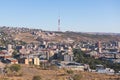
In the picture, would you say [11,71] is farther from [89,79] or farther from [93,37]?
[93,37]

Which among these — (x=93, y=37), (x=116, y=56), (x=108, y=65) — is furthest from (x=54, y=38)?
(x=108, y=65)

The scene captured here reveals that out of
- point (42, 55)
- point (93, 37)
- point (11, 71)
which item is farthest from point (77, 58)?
point (93, 37)

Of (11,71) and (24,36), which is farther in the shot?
(24,36)

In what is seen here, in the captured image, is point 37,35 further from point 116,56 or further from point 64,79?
point 64,79

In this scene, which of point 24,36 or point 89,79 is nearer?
point 89,79

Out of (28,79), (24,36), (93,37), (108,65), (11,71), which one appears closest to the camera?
(28,79)

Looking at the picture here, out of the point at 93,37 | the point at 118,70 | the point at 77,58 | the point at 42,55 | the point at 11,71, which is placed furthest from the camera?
the point at 93,37

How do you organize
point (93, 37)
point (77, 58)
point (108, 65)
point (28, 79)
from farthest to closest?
1. point (93, 37)
2. point (77, 58)
3. point (108, 65)
4. point (28, 79)

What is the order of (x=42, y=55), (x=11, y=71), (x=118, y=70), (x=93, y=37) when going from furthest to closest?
(x=93, y=37) < (x=42, y=55) < (x=118, y=70) < (x=11, y=71)

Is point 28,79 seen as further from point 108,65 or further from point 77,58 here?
point 77,58
